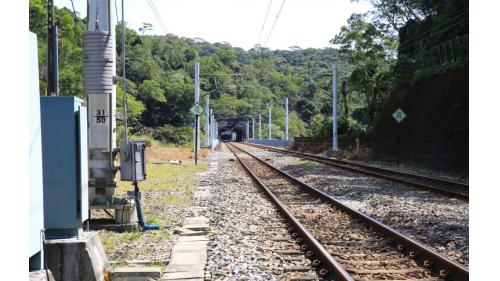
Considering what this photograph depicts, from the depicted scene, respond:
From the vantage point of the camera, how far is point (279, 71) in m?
117

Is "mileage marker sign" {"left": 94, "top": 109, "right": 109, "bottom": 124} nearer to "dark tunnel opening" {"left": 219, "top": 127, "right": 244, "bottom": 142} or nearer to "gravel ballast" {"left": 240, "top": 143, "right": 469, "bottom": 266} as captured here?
"gravel ballast" {"left": 240, "top": 143, "right": 469, "bottom": 266}

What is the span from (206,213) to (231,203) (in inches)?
69.6

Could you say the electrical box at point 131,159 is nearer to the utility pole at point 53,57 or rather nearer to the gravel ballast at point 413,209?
the utility pole at point 53,57

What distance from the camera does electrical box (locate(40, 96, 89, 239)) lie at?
541cm

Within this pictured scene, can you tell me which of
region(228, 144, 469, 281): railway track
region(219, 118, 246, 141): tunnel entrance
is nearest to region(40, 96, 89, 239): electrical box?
region(228, 144, 469, 281): railway track

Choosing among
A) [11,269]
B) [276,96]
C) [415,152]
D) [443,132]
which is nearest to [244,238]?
[11,269]

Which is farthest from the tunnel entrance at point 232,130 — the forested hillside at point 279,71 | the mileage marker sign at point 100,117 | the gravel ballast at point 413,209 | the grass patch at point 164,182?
the mileage marker sign at point 100,117

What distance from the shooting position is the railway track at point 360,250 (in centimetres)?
598

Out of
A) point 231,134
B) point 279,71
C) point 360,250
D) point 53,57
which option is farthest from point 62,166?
point 231,134

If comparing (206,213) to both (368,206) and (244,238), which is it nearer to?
(244,238)

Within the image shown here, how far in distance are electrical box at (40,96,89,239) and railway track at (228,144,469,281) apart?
266 cm

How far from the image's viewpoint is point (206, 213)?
34.9ft

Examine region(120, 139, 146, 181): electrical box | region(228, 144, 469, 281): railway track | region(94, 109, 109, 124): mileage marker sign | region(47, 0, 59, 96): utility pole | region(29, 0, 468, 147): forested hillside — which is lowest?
region(228, 144, 469, 281): railway track

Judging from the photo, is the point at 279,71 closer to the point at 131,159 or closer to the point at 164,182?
the point at 164,182
